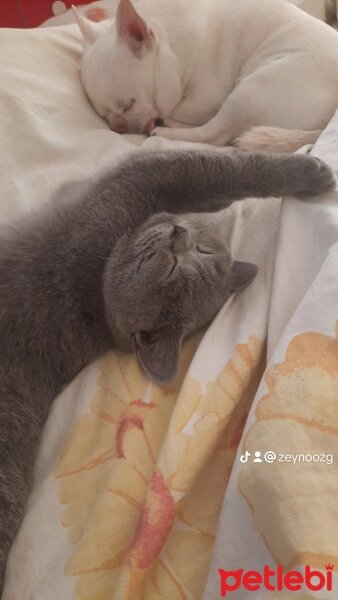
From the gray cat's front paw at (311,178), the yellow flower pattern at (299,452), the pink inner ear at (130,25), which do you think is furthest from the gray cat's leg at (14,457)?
the pink inner ear at (130,25)

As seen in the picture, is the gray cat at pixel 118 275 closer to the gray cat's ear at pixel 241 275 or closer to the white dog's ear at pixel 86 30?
the gray cat's ear at pixel 241 275

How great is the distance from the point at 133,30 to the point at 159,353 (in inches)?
42.1

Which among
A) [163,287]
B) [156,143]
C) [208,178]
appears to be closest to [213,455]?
[163,287]

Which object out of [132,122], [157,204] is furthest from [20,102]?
[157,204]

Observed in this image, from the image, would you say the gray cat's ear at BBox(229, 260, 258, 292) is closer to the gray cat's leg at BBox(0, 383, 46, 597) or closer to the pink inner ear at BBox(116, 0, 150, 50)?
the gray cat's leg at BBox(0, 383, 46, 597)

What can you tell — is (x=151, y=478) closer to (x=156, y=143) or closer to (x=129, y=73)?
(x=156, y=143)

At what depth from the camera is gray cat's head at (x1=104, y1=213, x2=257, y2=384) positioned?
0.87 m

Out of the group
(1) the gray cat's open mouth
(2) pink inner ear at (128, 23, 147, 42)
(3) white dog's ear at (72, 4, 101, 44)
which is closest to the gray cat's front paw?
(1) the gray cat's open mouth

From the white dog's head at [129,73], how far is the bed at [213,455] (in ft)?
2.21

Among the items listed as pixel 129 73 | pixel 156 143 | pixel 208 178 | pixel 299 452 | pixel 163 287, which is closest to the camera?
pixel 299 452

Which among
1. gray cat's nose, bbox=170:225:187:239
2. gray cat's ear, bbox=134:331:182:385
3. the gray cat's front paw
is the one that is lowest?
gray cat's ear, bbox=134:331:182:385

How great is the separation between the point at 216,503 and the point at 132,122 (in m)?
1.15

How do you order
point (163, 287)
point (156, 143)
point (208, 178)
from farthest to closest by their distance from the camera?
point (156, 143) → point (208, 178) → point (163, 287)

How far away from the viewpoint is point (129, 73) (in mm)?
1490
